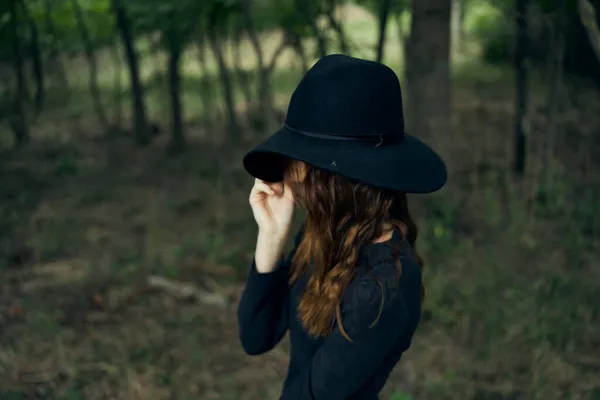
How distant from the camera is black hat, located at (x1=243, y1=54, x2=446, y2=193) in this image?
1334 mm

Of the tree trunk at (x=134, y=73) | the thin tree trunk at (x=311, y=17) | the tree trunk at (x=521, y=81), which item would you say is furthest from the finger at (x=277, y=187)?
the tree trunk at (x=134, y=73)

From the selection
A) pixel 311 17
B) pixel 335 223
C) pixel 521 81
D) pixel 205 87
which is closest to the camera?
pixel 335 223

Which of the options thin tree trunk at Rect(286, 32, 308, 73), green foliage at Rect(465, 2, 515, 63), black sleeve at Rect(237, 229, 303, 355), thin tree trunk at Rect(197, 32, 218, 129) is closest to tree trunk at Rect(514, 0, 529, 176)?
thin tree trunk at Rect(286, 32, 308, 73)

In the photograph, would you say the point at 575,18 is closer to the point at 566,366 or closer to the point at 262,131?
the point at 262,131

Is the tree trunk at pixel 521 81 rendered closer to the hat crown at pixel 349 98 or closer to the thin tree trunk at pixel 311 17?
the thin tree trunk at pixel 311 17

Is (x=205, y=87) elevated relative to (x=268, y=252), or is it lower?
lower

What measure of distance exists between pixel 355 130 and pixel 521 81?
5883 mm

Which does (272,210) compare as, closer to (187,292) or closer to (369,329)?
(369,329)

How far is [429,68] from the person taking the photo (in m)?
5.71

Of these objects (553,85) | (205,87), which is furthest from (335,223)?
(205,87)

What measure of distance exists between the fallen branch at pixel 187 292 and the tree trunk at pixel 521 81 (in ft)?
13.3

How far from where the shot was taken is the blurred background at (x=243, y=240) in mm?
3775

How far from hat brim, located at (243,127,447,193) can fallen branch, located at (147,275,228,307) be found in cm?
350

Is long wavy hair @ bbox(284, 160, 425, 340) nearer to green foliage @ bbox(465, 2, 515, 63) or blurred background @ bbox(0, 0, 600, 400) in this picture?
blurred background @ bbox(0, 0, 600, 400)
